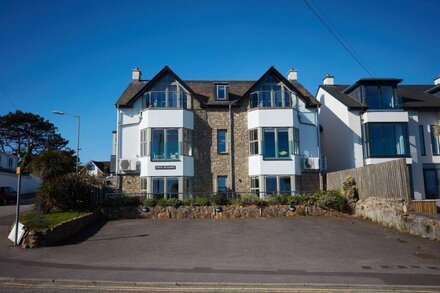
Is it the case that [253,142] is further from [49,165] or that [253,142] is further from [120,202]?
[49,165]

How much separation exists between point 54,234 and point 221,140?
15.5m

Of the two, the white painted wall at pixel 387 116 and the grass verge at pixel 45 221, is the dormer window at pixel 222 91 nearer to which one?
the white painted wall at pixel 387 116

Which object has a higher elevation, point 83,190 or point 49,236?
point 83,190

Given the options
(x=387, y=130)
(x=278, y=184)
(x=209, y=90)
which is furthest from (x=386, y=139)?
(x=209, y=90)

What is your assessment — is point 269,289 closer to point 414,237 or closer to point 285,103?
point 414,237

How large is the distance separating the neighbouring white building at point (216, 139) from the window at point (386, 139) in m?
4.23

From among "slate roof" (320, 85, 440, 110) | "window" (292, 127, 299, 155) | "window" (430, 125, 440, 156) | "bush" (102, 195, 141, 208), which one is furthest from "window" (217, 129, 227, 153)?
"window" (430, 125, 440, 156)

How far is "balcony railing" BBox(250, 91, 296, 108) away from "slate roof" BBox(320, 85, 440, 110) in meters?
5.14

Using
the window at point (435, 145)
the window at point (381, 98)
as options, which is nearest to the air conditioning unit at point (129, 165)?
the window at point (381, 98)

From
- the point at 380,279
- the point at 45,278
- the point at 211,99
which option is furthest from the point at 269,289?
the point at 211,99

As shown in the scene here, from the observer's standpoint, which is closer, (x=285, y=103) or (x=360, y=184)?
(x=360, y=184)

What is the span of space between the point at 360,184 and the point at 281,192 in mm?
5332

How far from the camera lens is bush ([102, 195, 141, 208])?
21.2 m

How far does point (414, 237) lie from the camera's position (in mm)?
15102
